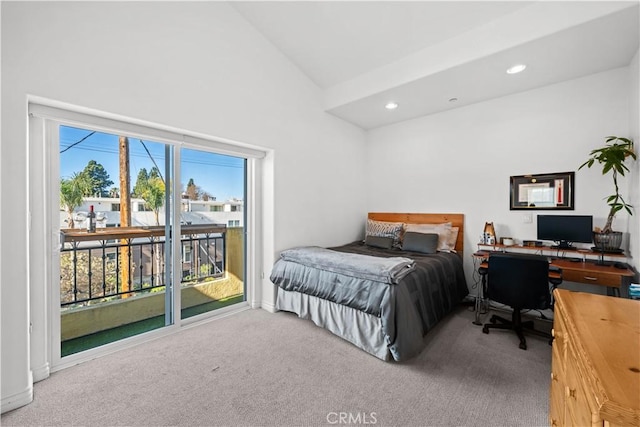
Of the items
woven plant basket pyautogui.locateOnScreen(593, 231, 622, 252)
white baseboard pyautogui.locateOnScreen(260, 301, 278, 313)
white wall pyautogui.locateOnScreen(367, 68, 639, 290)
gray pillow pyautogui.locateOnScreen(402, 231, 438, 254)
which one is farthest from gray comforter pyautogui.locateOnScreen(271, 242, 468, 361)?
woven plant basket pyautogui.locateOnScreen(593, 231, 622, 252)

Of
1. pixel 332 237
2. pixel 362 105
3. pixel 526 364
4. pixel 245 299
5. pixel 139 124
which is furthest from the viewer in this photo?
pixel 332 237

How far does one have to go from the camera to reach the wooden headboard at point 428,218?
3.64 metres

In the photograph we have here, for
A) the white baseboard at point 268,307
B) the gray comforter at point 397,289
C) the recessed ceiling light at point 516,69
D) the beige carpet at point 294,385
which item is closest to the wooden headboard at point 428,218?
the gray comforter at point 397,289

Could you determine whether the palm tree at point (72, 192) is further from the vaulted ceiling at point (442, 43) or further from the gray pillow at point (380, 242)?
the gray pillow at point (380, 242)

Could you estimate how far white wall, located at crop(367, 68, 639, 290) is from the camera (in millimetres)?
2758

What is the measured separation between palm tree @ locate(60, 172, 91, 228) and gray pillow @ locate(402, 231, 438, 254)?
3541 mm

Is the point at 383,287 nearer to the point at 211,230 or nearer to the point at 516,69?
the point at 211,230

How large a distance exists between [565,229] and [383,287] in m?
2.17

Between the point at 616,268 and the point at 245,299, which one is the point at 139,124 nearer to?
the point at 245,299

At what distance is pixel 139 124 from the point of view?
230 centimetres

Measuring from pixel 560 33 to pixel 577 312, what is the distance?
7.57 feet

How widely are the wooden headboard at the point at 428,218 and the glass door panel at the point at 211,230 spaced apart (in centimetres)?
233

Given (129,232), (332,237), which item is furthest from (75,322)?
(332,237)
